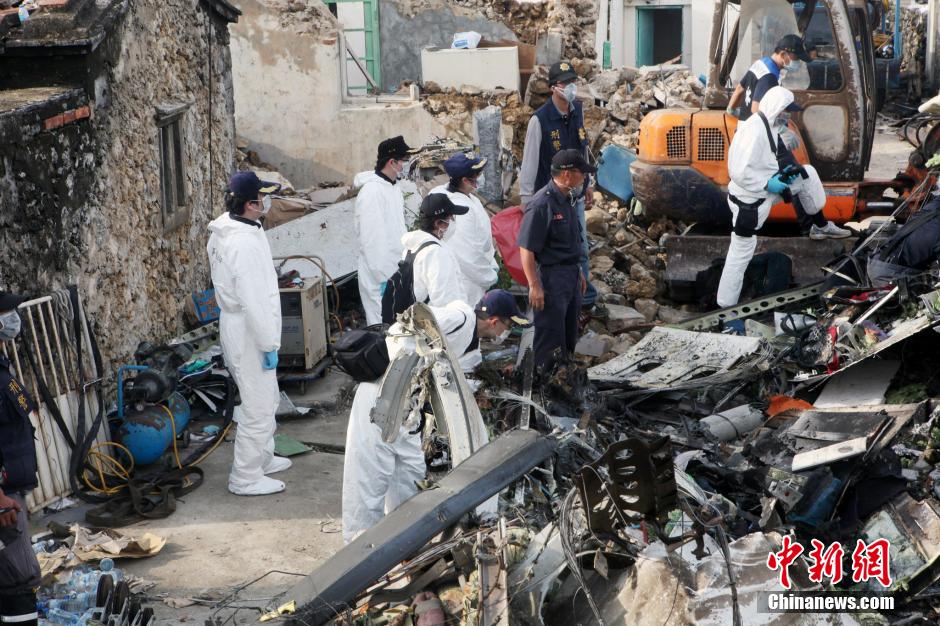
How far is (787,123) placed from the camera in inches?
374

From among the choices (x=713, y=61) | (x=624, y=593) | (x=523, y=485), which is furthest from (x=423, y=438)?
(x=713, y=61)

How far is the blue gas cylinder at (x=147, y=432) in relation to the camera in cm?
682

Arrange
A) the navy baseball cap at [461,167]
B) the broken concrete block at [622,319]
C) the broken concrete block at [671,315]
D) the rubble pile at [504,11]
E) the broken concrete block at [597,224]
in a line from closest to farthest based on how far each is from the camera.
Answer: the navy baseball cap at [461,167] < the broken concrete block at [622,319] < the broken concrete block at [671,315] < the broken concrete block at [597,224] < the rubble pile at [504,11]

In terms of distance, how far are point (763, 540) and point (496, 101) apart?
11.3 m

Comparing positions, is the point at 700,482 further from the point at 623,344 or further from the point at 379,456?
the point at 623,344

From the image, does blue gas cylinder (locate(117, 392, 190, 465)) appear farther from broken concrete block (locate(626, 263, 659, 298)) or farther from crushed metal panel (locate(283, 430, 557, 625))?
broken concrete block (locate(626, 263, 659, 298))

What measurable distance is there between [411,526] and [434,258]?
2.72m

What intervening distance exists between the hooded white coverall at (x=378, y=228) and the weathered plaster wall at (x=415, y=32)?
8783 mm

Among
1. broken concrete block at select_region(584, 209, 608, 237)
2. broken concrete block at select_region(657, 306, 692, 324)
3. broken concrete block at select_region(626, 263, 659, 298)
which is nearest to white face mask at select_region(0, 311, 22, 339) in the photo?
broken concrete block at select_region(657, 306, 692, 324)

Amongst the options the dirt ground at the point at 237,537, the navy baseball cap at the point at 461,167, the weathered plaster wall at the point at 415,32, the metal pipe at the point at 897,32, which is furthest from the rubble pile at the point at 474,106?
the metal pipe at the point at 897,32

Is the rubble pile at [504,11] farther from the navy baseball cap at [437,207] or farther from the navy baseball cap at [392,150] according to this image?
the navy baseball cap at [437,207]

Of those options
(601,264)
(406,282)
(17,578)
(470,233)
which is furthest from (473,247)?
(17,578)

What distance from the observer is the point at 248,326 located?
6.60 m

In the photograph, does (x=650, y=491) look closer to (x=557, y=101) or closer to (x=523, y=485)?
(x=523, y=485)
